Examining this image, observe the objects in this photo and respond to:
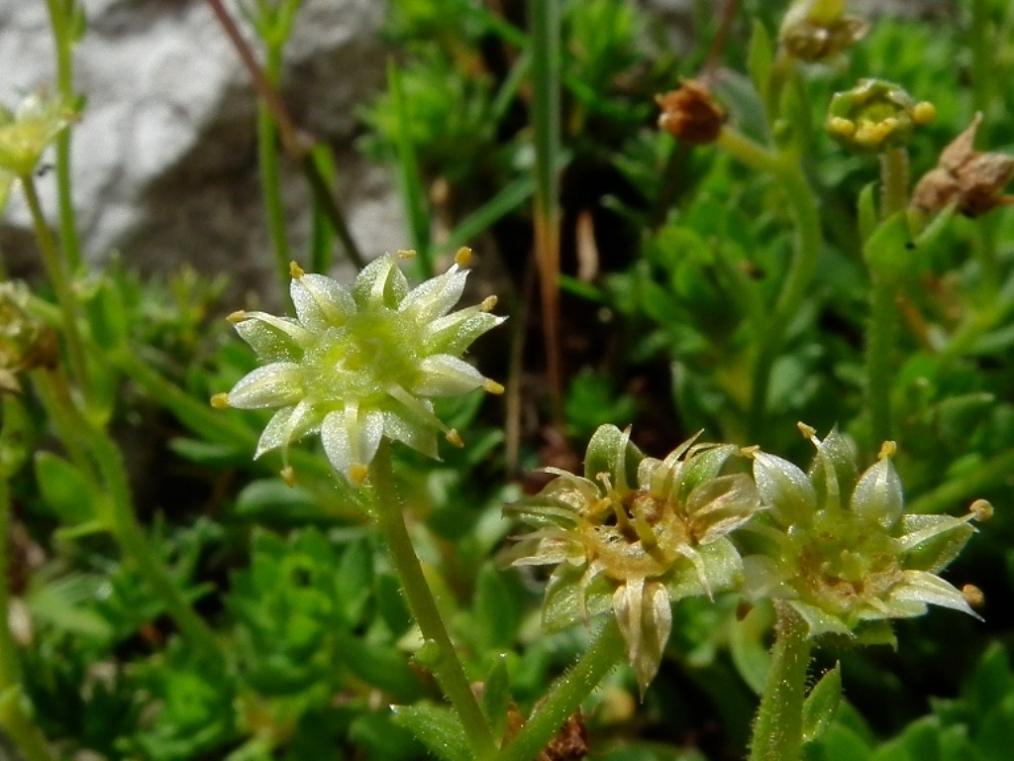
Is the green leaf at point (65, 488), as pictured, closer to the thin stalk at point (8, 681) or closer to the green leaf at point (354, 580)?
the thin stalk at point (8, 681)

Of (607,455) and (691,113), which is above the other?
(691,113)

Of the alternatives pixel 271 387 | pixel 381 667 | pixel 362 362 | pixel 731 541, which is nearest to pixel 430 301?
pixel 362 362

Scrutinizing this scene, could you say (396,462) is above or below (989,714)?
above

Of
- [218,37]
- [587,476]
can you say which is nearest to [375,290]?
[587,476]

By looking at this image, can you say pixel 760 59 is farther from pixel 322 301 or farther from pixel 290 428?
pixel 290 428

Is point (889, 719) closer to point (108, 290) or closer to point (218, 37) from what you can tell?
point (108, 290)

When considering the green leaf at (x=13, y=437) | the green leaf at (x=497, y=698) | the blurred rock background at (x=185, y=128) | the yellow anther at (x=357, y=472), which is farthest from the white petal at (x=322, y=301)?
the blurred rock background at (x=185, y=128)

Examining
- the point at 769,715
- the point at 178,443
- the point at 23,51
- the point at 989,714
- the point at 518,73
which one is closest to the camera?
the point at 769,715
